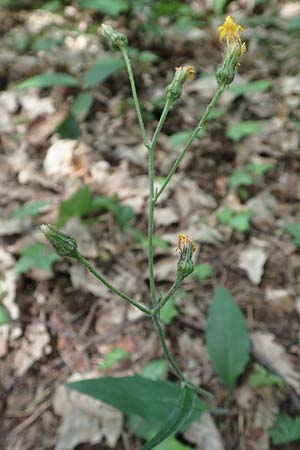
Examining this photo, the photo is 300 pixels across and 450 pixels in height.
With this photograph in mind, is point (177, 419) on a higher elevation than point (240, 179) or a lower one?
higher

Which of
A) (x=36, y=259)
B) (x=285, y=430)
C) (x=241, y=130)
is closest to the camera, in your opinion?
(x=285, y=430)

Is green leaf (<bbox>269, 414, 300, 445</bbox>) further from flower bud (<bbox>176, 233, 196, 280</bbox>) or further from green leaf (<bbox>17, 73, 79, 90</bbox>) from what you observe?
green leaf (<bbox>17, 73, 79, 90</bbox>)

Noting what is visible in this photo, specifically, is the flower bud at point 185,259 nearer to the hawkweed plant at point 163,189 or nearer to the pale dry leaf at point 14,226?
the hawkweed plant at point 163,189

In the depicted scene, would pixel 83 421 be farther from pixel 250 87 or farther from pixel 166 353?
pixel 250 87

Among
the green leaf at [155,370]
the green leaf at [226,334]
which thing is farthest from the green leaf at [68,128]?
the green leaf at [155,370]

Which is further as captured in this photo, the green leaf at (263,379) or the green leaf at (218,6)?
the green leaf at (218,6)

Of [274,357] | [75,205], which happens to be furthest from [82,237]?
[274,357]

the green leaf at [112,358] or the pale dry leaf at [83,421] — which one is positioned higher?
the green leaf at [112,358]
